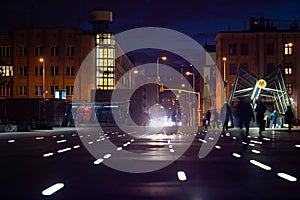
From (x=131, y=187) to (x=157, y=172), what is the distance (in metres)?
2.82

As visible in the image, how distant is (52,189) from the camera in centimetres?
1033

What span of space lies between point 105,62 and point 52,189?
9447cm

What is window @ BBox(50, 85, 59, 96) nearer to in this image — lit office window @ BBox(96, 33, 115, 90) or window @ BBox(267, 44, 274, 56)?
lit office window @ BBox(96, 33, 115, 90)

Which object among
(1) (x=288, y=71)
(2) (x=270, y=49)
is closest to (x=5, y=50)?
(2) (x=270, y=49)

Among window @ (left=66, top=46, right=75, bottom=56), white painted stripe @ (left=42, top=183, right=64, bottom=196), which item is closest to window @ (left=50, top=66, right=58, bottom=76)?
window @ (left=66, top=46, right=75, bottom=56)

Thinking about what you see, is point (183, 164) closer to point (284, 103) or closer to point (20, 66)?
point (284, 103)

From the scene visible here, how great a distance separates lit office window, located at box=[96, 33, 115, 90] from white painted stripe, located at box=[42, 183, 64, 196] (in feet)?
301

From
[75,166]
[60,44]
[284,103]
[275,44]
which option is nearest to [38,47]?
[60,44]

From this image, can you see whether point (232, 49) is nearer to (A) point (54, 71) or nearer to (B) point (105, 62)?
(B) point (105, 62)

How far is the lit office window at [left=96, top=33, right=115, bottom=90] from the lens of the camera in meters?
103

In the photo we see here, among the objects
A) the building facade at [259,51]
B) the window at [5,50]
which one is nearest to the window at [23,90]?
the window at [5,50]

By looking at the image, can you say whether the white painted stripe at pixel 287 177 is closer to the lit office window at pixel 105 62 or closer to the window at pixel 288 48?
the window at pixel 288 48

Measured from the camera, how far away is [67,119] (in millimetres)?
78188

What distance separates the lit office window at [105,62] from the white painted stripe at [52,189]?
91.7 metres
